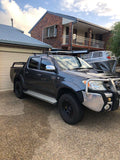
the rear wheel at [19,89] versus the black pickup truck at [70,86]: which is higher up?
Result: the black pickup truck at [70,86]

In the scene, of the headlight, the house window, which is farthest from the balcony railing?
the headlight

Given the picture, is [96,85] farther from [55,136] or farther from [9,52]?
[9,52]

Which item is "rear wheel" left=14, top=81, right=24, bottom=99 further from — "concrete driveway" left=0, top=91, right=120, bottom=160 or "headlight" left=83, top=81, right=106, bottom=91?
"headlight" left=83, top=81, right=106, bottom=91

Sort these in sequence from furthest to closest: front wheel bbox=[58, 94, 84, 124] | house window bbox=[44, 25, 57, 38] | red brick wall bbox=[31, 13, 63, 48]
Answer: house window bbox=[44, 25, 57, 38], red brick wall bbox=[31, 13, 63, 48], front wheel bbox=[58, 94, 84, 124]

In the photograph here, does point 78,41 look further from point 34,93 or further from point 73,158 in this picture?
point 73,158

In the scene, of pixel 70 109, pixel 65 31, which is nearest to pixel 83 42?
pixel 65 31

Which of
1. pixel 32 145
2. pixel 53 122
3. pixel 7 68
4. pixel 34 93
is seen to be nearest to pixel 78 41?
pixel 7 68

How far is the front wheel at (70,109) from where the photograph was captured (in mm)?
3174

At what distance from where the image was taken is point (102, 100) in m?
2.81

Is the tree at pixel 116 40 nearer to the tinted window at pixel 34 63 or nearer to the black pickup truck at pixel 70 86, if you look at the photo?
the black pickup truck at pixel 70 86

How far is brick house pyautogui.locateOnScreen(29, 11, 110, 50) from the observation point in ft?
49.5

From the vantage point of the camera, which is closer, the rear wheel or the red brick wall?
the rear wheel

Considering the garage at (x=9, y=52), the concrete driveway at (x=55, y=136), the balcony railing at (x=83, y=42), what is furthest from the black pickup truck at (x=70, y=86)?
the balcony railing at (x=83, y=42)

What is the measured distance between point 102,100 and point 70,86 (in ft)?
2.86
